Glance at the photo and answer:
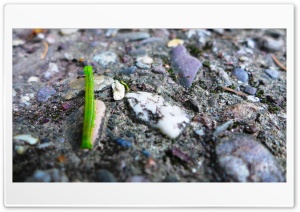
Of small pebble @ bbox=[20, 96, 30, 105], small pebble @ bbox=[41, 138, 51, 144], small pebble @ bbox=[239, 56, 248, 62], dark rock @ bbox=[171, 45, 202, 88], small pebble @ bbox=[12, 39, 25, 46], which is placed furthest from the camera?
small pebble @ bbox=[12, 39, 25, 46]

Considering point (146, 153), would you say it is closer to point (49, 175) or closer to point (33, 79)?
point (49, 175)

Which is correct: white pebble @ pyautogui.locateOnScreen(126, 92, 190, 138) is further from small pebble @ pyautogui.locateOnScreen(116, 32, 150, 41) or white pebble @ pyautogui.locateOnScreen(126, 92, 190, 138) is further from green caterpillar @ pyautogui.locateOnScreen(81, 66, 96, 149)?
small pebble @ pyautogui.locateOnScreen(116, 32, 150, 41)

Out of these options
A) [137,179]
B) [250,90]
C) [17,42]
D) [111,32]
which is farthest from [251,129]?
[17,42]

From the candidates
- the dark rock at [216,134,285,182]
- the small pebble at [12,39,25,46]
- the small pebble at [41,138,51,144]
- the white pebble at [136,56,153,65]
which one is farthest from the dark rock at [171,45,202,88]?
the small pebble at [12,39,25,46]

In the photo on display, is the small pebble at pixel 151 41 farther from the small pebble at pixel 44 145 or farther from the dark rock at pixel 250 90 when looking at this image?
the small pebble at pixel 44 145

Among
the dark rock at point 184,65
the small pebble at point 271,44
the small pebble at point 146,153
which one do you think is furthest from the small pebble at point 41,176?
the small pebble at point 271,44
